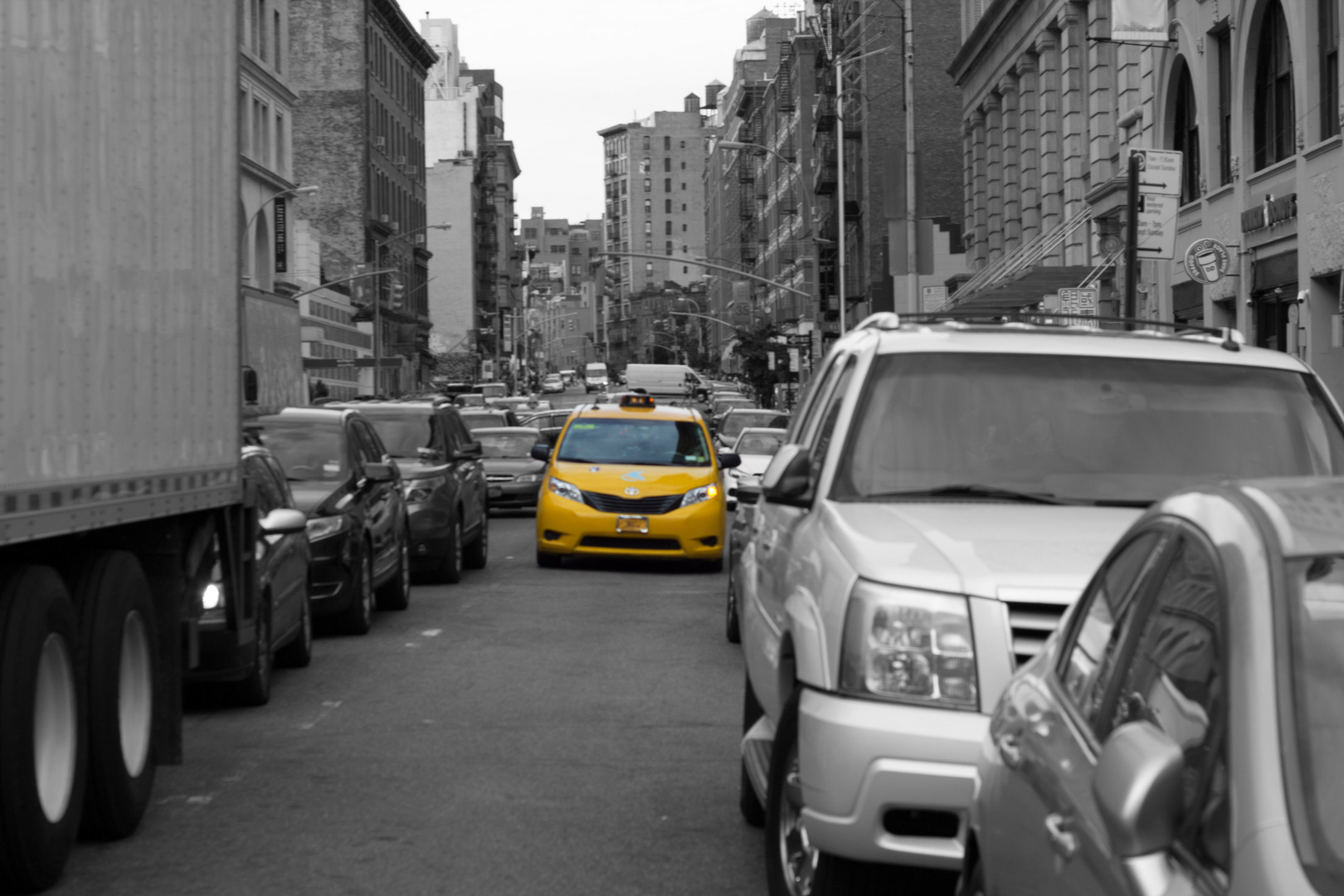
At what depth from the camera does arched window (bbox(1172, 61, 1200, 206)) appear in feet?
99.6

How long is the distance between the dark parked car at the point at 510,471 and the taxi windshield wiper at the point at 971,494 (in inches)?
954

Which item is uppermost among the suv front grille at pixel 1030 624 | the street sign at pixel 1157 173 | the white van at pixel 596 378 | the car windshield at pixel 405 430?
the white van at pixel 596 378

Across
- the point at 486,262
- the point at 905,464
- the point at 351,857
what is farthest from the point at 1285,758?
the point at 486,262

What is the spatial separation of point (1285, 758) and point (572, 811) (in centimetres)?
563

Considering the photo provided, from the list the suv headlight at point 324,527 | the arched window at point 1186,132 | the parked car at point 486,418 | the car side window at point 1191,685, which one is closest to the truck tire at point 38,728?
the car side window at point 1191,685

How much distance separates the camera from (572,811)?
323 inches

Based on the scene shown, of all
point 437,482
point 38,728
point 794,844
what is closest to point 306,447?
point 437,482

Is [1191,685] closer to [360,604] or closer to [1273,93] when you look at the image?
[360,604]

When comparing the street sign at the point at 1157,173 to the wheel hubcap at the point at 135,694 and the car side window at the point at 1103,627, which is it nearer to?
the wheel hubcap at the point at 135,694

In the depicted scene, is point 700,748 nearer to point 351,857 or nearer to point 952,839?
point 351,857

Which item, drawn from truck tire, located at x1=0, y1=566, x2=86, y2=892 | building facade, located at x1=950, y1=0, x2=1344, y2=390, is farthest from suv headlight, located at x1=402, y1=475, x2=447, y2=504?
truck tire, located at x1=0, y1=566, x2=86, y2=892

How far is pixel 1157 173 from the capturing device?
20.5 meters

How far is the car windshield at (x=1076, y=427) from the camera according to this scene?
6664 mm

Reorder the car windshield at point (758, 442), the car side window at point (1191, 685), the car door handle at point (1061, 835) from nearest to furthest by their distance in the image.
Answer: the car side window at point (1191, 685) → the car door handle at point (1061, 835) → the car windshield at point (758, 442)
